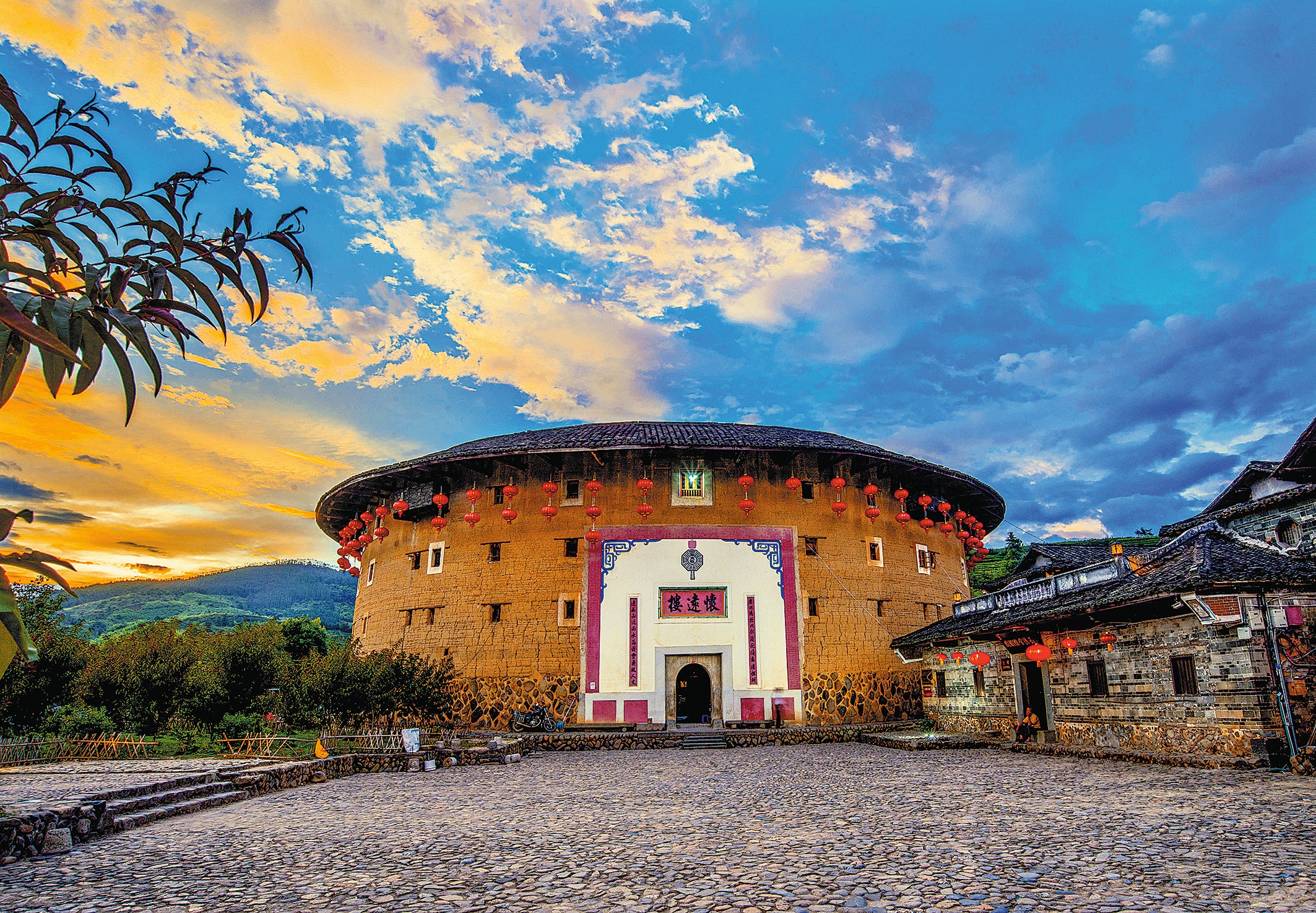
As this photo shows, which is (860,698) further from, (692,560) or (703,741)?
(692,560)

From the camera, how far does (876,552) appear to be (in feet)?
77.5

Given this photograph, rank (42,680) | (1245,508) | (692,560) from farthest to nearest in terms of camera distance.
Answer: (692,560), (1245,508), (42,680)

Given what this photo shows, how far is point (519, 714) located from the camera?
2061 centimetres

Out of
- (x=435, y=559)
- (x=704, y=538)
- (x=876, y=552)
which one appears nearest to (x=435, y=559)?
(x=435, y=559)

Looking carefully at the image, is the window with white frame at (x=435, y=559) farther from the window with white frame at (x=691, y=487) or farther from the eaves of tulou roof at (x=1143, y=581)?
the eaves of tulou roof at (x=1143, y=581)

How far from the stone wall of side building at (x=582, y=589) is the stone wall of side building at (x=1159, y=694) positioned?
495 cm

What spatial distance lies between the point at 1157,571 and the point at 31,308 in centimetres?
1604

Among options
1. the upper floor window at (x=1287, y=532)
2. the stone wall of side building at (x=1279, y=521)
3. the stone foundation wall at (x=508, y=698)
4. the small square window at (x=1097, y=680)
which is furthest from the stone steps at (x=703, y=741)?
the upper floor window at (x=1287, y=532)

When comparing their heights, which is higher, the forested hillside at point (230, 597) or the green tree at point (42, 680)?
the forested hillside at point (230, 597)

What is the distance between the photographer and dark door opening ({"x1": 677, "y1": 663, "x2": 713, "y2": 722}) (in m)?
21.5

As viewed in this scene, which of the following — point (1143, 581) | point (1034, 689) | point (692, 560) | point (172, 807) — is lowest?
point (172, 807)

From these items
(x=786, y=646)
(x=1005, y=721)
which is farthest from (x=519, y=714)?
(x=1005, y=721)

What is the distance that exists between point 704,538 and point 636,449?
335 cm

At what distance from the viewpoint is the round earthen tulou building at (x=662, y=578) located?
20.9 meters
